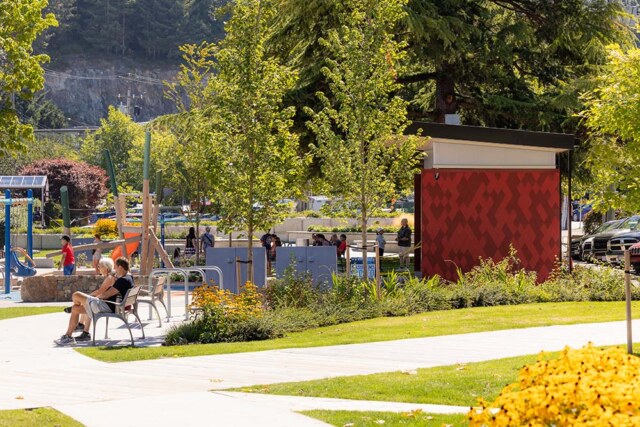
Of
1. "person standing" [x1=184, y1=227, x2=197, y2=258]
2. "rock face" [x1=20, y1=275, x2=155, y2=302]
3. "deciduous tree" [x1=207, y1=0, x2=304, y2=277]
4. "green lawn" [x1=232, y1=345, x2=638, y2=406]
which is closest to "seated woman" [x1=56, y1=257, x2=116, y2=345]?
"deciduous tree" [x1=207, y1=0, x2=304, y2=277]

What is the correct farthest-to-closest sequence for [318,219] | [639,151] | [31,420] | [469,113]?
[318,219]
[469,113]
[639,151]
[31,420]

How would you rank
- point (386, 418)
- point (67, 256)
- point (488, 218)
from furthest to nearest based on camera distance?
point (67, 256)
point (488, 218)
point (386, 418)

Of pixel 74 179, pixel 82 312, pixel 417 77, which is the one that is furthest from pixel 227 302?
pixel 74 179

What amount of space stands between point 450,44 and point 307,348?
1868cm

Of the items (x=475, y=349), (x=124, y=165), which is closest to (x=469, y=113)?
(x=475, y=349)

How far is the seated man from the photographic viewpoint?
14992 mm

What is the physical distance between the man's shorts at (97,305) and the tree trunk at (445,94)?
2006cm

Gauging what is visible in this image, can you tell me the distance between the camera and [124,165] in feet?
316

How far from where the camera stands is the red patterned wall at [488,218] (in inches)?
885

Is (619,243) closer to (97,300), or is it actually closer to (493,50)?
(493,50)

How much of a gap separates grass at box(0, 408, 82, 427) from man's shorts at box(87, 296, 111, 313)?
214 inches

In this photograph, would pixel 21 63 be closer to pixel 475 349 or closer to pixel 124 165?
pixel 475 349

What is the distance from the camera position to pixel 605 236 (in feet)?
108

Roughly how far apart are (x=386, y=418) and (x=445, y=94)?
25.8 m
